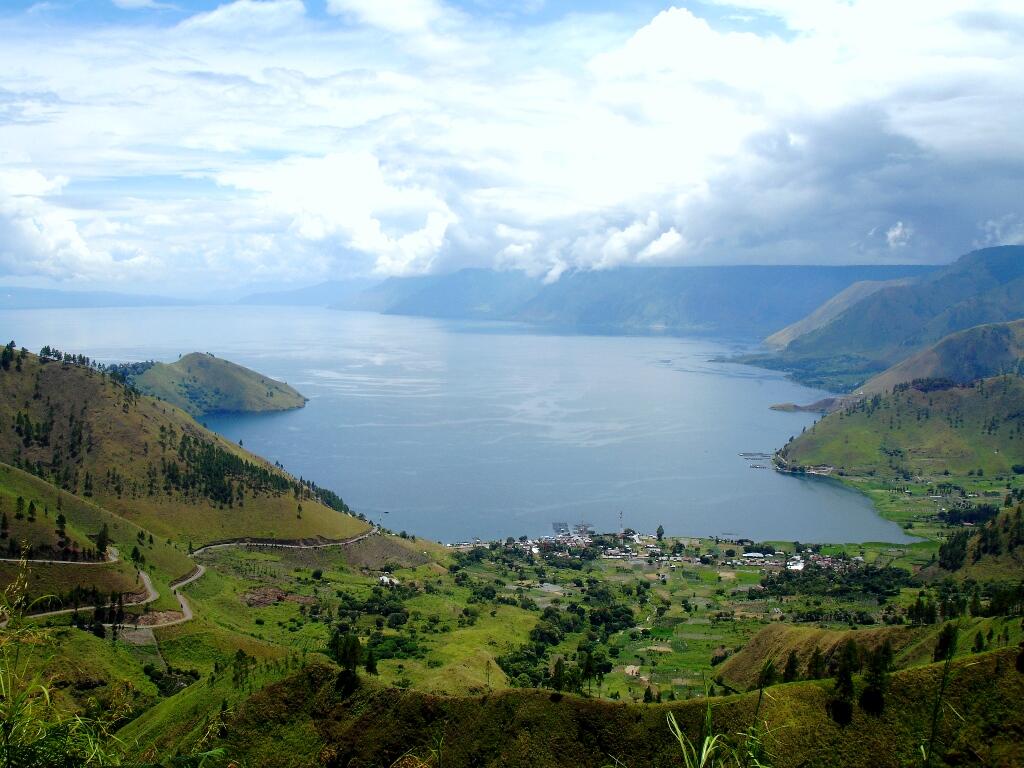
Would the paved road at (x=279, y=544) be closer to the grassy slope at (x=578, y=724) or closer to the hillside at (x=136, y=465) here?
the hillside at (x=136, y=465)

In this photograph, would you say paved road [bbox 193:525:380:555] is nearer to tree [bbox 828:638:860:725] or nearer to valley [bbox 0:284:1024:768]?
valley [bbox 0:284:1024:768]

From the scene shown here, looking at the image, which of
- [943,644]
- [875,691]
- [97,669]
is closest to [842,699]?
[875,691]

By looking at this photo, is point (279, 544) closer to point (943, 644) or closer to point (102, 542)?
point (102, 542)

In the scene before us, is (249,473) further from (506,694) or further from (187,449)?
(506,694)

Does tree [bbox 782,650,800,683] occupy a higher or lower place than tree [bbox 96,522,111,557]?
lower

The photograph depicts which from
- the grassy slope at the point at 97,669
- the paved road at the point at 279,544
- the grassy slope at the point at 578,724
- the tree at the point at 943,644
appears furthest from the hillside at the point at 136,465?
the tree at the point at 943,644

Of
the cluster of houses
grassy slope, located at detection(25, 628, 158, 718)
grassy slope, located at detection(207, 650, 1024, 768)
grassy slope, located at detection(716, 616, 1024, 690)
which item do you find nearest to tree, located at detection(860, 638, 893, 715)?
grassy slope, located at detection(207, 650, 1024, 768)
